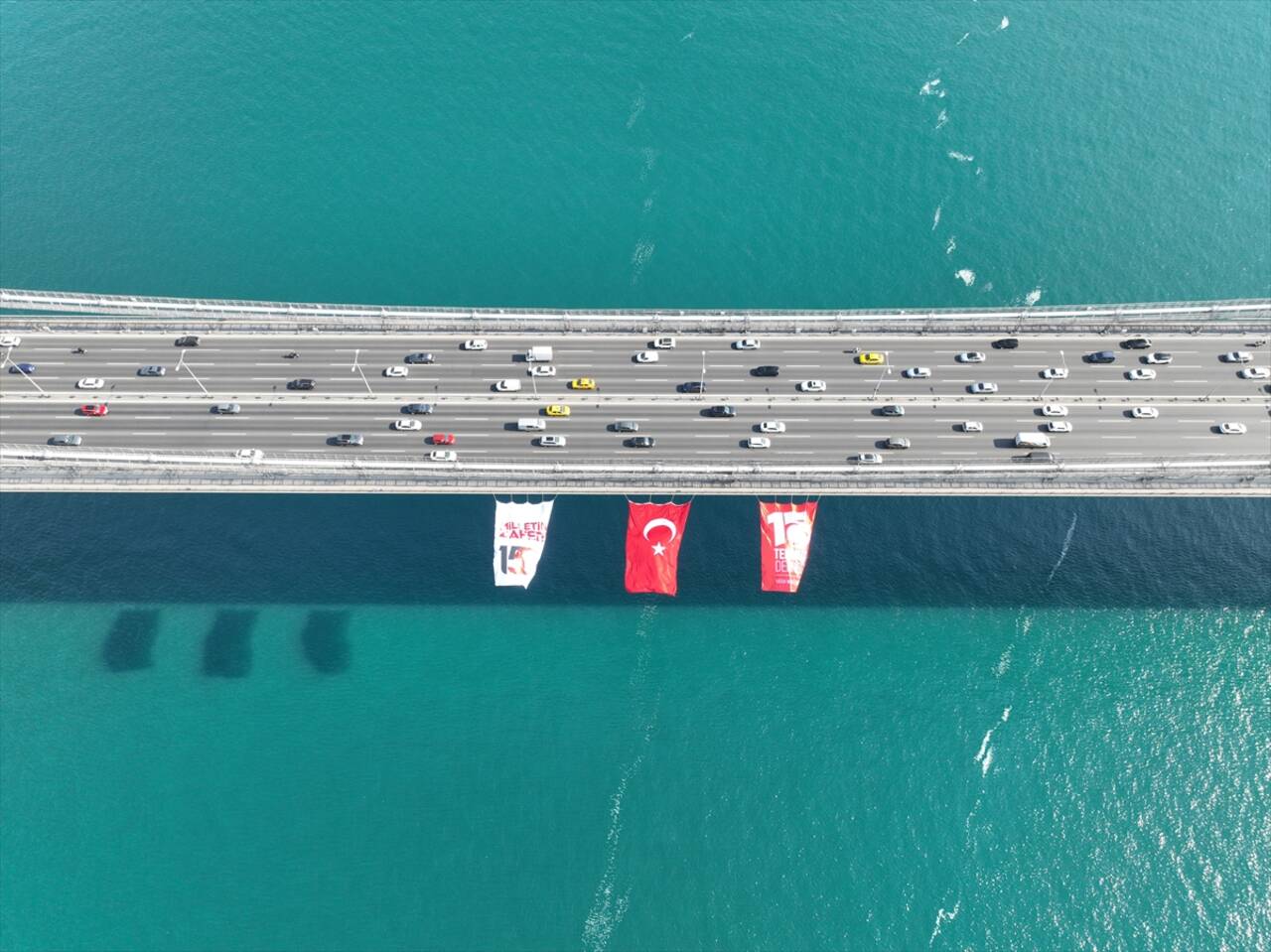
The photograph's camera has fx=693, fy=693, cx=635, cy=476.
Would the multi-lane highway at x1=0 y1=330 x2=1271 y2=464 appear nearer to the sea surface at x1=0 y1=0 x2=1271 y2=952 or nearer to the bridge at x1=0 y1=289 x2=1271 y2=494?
the bridge at x1=0 y1=289 x2=1271 y2=494

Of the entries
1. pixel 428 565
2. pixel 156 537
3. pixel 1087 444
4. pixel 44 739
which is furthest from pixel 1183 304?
pixel 44 739

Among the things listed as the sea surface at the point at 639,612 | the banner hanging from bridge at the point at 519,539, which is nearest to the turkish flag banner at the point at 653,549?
the banner hanging from bridge at the point at 519,539

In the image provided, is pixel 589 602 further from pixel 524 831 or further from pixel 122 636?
pixel 122 636

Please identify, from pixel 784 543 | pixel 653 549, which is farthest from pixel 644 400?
pixel 784 543

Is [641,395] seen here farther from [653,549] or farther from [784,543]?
[784,543]

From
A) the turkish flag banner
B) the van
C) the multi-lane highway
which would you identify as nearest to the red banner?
the turkish flag banner
